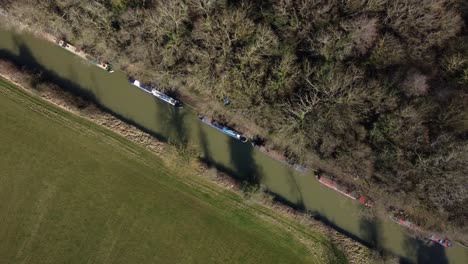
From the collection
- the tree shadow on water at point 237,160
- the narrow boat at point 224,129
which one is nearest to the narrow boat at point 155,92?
the narrow boat at point 224,129

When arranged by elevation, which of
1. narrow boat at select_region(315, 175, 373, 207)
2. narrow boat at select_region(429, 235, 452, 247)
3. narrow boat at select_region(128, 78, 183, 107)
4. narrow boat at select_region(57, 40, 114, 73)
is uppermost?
narrow boat at select_region(57, 40, 114, 73)

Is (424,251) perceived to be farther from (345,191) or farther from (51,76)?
(51,76)

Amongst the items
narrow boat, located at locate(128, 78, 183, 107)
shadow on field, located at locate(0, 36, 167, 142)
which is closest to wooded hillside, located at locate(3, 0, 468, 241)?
narrow boat, located at locate(128, 78, 183, 107)

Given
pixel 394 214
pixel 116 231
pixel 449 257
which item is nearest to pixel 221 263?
pixel 116 231

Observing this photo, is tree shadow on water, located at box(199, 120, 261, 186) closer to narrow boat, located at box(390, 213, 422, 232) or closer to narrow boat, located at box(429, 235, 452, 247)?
narrow boat, located at box(390, 213, 422, 232)

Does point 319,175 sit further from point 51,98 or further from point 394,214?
point 51,98

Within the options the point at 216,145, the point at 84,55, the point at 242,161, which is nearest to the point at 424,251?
the point at 242,161

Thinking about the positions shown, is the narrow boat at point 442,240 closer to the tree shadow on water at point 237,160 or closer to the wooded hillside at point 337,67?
the wooded hillside at point 337,67
